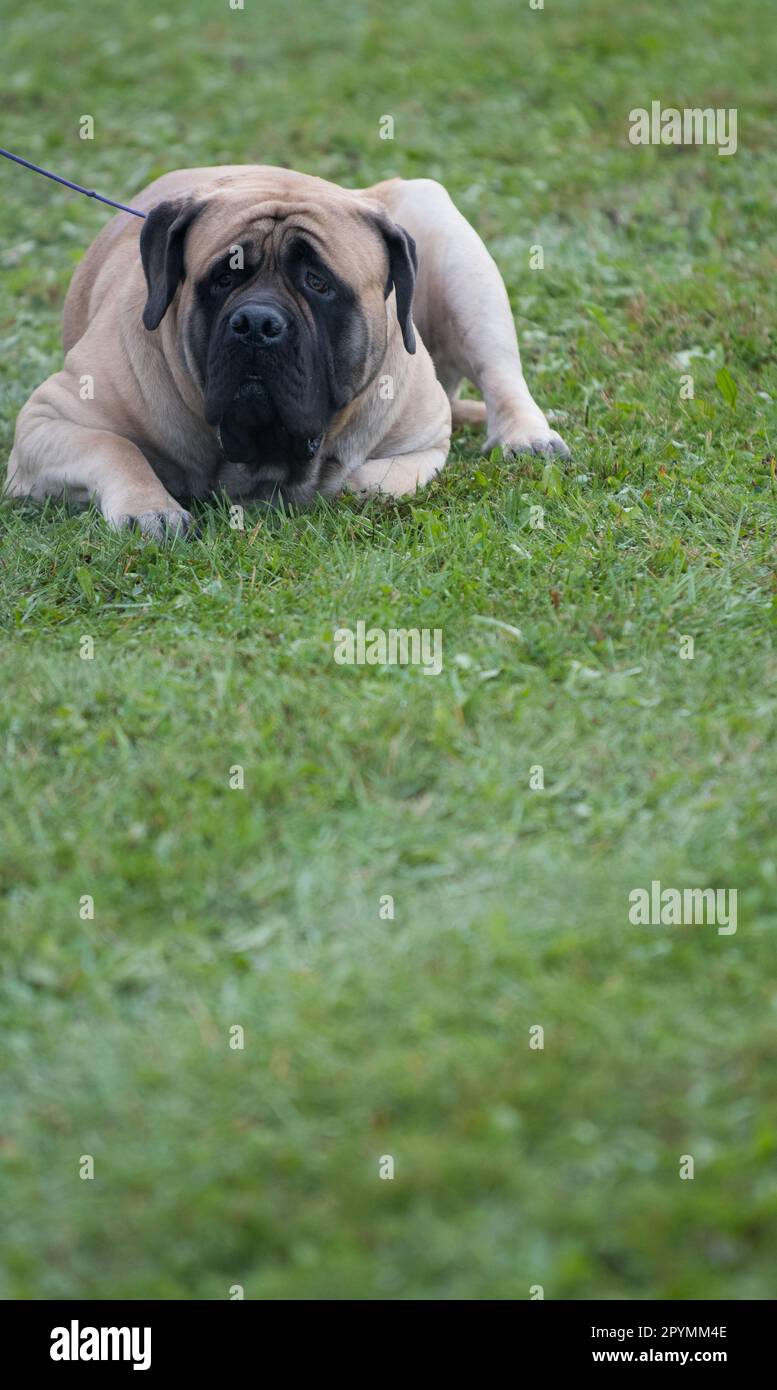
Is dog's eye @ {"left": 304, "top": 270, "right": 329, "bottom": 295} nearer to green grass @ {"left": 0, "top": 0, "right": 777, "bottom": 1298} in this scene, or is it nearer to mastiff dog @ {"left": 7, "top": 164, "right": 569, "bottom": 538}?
mastiff dog @ {"left": 7, "top": 164, "right": 569, "bottom": 538}

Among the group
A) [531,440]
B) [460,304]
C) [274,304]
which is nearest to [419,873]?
[274,304]

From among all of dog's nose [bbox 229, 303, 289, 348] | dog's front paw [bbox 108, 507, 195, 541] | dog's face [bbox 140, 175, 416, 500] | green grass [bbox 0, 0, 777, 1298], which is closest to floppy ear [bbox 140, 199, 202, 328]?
dog's face [bbox 140, 175, 416, 500]

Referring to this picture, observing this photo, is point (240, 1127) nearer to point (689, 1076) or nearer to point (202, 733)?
point (689, 1076)

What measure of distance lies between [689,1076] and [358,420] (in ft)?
9.15

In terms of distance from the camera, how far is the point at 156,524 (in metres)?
4.41

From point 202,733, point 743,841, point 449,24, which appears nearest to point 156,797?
point 202,733

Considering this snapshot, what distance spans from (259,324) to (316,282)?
13.9 inches

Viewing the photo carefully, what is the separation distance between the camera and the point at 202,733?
3.48 m

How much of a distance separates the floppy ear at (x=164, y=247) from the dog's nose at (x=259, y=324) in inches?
14.7

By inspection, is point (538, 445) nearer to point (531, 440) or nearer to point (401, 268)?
point (531, 440)

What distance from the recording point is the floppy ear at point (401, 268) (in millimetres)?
4625
